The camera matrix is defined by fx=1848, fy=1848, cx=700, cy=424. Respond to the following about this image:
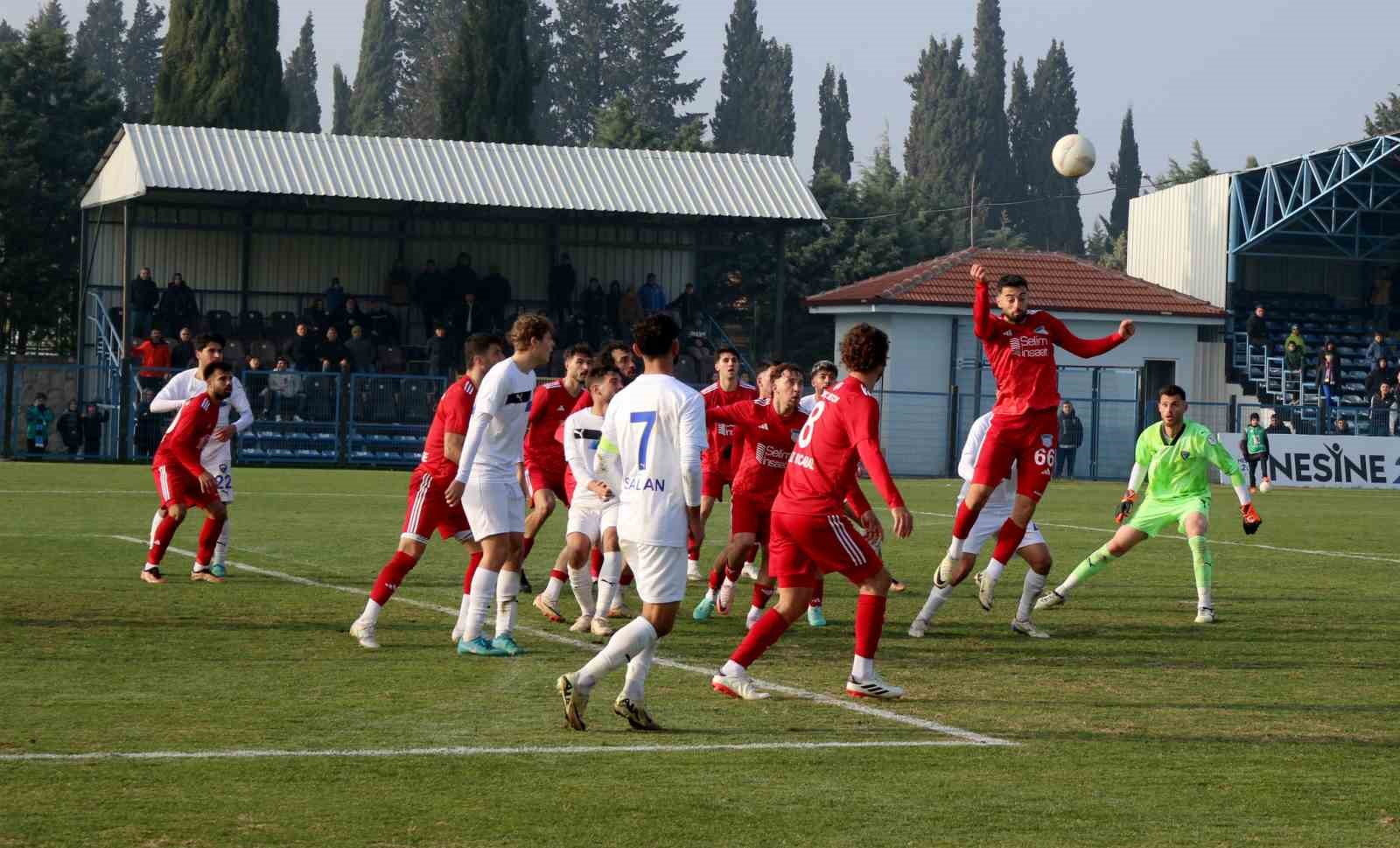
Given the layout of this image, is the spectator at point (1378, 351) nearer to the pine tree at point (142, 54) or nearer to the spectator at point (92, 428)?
the spectator at point (92, 428)

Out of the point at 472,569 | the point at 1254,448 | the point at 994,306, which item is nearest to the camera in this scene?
the point at 472,569

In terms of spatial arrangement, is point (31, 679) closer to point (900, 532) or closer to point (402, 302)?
point (900, 532)

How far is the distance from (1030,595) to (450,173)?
30.7 m

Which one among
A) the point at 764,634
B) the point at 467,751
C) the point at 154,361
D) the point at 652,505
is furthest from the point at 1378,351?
the point at 467,751

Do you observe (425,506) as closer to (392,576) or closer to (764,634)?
(392,576)

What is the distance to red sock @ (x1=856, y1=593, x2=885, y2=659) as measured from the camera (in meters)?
9.05

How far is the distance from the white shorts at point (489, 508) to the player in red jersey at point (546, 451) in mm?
2389

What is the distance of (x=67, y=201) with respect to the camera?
52.9 m

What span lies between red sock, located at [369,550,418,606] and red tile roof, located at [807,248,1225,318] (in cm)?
3605

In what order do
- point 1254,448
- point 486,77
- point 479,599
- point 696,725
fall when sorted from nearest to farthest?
point 696,725 → point 479,599 → point 1254,448 → point 486,77

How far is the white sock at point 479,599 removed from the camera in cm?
1034

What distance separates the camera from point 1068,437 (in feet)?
133

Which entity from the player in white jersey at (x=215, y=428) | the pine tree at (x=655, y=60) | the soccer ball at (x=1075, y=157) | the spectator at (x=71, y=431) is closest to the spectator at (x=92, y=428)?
the spectator at (x=71, y=431)

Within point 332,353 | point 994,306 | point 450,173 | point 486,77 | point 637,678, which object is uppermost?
point 486,77
